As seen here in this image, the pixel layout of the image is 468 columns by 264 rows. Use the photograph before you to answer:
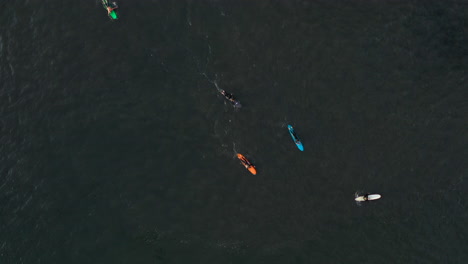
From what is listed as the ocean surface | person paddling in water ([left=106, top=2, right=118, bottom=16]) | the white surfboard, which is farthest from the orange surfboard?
person paddling in water ([left=106, top=2, right=118, bottom=16])

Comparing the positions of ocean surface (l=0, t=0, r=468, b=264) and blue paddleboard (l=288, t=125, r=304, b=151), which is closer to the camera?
ocean surface (l=0, t=0, r=468, b=264)

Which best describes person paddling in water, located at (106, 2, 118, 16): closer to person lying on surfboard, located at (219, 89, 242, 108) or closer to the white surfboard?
person lying on surfboard, located at (219, 89, 242, 108)

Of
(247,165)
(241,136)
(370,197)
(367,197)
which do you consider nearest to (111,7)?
(241,136)

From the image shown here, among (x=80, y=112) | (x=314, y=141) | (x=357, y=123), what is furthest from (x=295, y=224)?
(x=80, y=112)

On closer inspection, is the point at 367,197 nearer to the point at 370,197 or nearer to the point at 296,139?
the point at 370,197

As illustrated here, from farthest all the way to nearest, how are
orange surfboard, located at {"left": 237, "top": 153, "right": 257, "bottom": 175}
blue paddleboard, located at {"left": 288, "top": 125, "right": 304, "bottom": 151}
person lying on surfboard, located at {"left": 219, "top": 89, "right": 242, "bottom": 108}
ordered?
1. person lying on surfboard, located at {"left": 219, "top": 89, "right": 242, "bottom": 108}
2. orange surfboard, located at {"left": 237, "top": 153, "right": 257, "bottom": 175}
3. blue paddleboard, located at {"left": 288, "top": 125, "right": 304, "bottom": 151}

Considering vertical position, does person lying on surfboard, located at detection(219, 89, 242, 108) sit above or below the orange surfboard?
above

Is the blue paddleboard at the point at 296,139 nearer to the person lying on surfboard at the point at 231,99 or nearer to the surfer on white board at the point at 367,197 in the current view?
the person lying on surfboard at the point at 231,99

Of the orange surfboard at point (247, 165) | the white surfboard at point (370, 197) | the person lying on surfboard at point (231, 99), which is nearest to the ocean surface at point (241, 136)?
the person lying on surfboard at point (231, 99)
